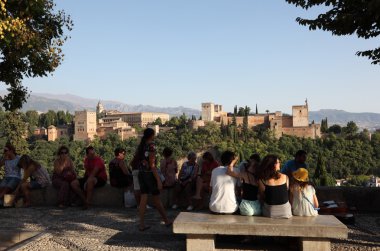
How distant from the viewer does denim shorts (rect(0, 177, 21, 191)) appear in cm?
881

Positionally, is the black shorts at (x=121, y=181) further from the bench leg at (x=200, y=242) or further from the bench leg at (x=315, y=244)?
the bench leg at (x=315, y=244)

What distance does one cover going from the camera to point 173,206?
8.53 metres

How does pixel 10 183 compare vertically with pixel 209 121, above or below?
below

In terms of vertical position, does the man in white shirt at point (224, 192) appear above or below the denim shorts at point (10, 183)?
above

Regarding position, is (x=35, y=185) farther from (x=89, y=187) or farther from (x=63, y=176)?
(x=89, y=187)

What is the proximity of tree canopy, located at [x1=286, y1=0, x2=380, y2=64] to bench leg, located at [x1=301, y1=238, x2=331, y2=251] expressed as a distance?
2.73 metres

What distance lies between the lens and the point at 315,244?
505 cm

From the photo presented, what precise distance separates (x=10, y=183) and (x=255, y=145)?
258 ft

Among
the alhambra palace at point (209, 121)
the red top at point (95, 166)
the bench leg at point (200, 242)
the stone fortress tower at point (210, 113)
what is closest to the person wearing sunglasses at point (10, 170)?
the red top at point (95, 166)

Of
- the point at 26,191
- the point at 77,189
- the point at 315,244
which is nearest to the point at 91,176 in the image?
the point at 77,189

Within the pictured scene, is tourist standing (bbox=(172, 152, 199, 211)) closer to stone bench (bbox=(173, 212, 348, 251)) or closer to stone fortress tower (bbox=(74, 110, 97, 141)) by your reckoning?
stone bench (bbox=(173, 212, 348, 251))

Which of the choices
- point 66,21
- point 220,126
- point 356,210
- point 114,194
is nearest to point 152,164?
point 114,194

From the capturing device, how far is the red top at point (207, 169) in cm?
820

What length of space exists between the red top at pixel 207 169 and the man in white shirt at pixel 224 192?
2142 mm
